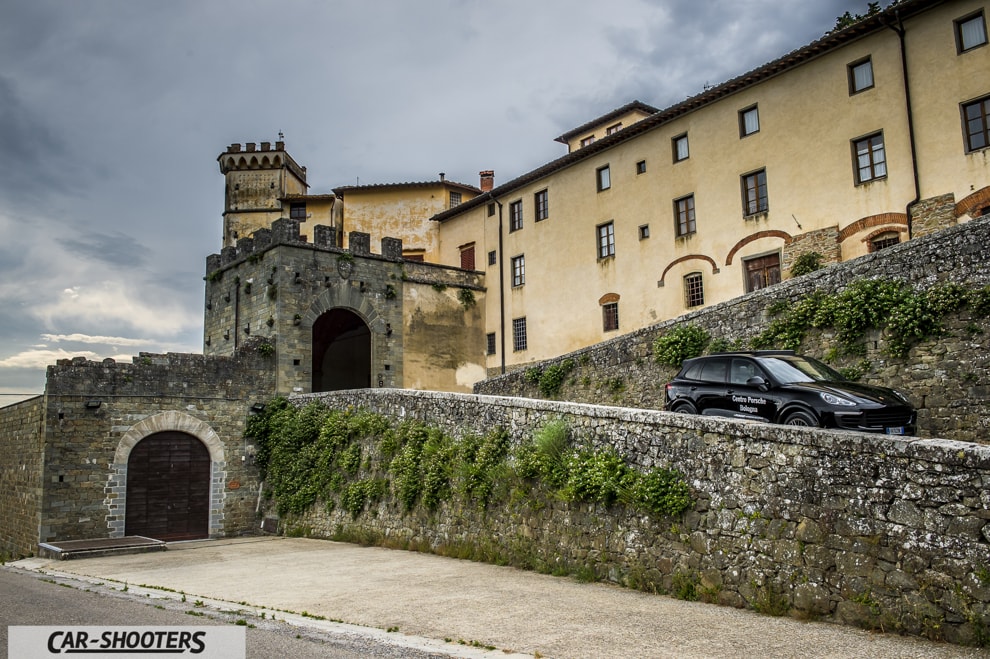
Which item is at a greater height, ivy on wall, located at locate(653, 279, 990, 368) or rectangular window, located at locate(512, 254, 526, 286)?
rectangular window, located at locate(512, 254, 526, 286)

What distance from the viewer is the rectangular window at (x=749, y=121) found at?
21.3 metres

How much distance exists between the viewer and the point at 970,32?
1698 centimetres

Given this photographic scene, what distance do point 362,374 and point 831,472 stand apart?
24.8 metres

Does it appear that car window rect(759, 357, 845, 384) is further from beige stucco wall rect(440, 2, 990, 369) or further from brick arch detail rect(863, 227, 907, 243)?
beige stucco wall rect(440, 2, 990, 369)

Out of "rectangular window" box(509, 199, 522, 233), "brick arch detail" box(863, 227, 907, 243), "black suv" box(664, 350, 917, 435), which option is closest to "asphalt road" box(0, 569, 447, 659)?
"black suv" box(664, 350, 917, 435)

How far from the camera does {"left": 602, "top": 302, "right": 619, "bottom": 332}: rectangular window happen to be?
25266 millimetres

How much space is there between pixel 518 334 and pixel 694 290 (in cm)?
828

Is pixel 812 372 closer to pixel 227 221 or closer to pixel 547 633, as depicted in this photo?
pixel 547 633

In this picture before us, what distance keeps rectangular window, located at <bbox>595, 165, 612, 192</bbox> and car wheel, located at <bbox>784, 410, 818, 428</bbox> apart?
16.9 meters

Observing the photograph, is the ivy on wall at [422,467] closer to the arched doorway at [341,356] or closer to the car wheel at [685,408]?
the car wheel at [685,408]

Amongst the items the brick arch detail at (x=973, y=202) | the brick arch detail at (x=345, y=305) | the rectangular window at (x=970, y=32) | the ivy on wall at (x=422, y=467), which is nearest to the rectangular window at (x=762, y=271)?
the brick arch detail at (x=973, y=202)

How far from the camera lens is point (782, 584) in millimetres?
7570

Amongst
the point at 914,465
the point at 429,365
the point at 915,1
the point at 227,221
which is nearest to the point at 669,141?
the point at 915,1

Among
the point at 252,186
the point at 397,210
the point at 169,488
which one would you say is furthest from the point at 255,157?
the point at 169,488
